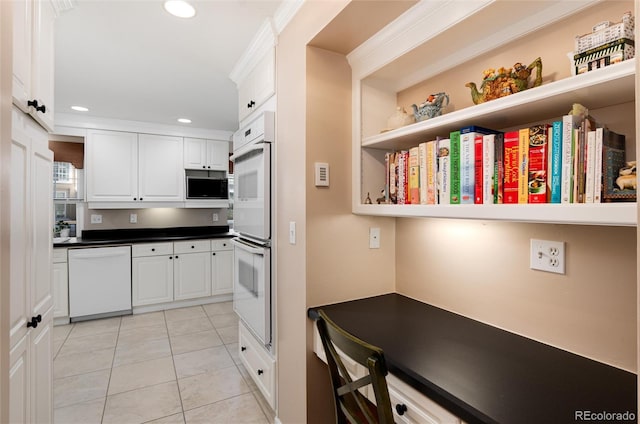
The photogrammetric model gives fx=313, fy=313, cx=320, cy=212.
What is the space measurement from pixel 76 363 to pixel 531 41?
3.89 m

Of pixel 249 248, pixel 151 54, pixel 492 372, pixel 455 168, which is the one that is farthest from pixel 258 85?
pixel 492 372

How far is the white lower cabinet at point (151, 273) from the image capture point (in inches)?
156

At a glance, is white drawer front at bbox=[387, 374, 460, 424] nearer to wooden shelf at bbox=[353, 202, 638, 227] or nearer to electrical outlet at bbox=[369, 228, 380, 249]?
wooden shelf at bbox=[353, 202, 638, 227]

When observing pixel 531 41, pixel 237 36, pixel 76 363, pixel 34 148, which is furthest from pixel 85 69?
pixel 531 41

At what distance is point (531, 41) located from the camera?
1190 mm

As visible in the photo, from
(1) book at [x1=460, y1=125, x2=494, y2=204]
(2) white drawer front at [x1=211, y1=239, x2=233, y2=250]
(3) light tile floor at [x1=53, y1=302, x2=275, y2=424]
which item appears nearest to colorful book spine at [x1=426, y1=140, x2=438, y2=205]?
(1) book at [x1=460, y1=125, x2=494, y2=204]

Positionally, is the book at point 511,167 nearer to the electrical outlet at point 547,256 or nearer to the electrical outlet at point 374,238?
the electrical outlet at point 547,256

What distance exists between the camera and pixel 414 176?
4.69 ft

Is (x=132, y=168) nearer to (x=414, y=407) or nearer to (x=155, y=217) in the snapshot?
(x=155, y=217)

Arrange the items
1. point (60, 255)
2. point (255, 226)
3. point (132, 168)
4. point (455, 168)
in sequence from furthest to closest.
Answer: point (132, 168), point (60, 255), point (255, 226), point (455, 168)

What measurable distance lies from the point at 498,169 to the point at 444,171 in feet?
0.70

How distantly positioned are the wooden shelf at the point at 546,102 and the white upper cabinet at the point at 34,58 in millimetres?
1483

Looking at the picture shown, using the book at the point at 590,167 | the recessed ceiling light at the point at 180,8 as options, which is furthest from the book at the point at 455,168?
the recessed ceiling light at the point at 180,8

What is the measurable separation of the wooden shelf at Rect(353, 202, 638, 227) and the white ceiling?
1421mm
